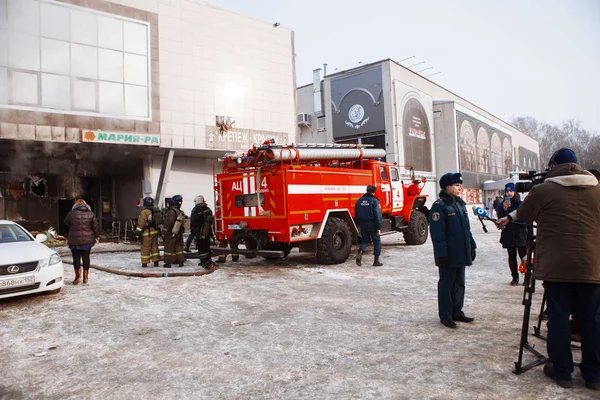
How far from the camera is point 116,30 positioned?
663 inches

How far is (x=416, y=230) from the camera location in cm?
1270

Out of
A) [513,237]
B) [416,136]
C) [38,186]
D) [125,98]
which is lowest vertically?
[513,237]

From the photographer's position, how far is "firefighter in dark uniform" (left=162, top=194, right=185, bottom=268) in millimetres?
9469

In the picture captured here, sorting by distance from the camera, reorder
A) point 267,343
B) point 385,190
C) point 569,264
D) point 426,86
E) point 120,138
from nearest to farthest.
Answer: point 569,264 < point 267,343 < point 385,190 < point 120,138 < point 426,86

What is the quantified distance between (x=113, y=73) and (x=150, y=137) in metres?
2.83

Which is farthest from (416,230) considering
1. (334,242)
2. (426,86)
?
(426,86)

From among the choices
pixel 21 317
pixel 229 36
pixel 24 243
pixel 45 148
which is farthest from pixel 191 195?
pixel 21 317

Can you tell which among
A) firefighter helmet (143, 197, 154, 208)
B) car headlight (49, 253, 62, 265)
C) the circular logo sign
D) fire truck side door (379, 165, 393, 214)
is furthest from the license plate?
the circular logo sign

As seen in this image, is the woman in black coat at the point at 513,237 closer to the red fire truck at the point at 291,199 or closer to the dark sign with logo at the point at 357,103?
the red fire truck at the point at 291,199

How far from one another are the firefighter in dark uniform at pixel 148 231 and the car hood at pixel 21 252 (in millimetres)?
2611

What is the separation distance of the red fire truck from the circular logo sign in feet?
65.5

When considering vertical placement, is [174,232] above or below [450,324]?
above

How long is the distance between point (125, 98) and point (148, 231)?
366 inches

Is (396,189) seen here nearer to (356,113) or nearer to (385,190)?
(385,190)
